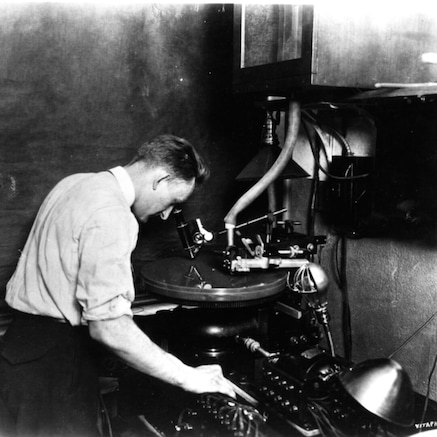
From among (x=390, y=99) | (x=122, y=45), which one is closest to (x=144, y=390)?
(x=390, y=99)

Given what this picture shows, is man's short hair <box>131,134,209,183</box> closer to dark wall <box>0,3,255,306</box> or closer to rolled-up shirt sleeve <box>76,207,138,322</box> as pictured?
rolled-up shirt sleeve <box>76,207,138,322</box>

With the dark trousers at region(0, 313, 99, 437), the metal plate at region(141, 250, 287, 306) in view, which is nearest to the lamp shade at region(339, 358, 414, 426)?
the metal plate at region(141, 250, 287, 306)

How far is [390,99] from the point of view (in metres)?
1.80

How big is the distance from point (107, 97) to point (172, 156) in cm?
68

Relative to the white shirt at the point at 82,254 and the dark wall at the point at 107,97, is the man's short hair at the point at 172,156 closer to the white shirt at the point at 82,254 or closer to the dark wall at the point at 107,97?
the white shirt at the point at 82,254

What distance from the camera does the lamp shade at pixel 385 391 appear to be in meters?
1.23

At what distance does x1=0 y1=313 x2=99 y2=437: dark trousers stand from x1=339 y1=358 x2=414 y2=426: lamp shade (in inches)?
33.0

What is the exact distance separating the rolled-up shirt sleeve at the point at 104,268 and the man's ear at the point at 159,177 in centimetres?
26

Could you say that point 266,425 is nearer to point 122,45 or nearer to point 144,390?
point 144,390

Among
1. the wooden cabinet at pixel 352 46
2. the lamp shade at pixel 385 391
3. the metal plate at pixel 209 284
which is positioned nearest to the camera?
the lamp shade at pixel 385 391

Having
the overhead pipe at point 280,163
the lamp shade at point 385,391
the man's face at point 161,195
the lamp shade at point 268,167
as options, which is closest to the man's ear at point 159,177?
the man's face at point 161,195

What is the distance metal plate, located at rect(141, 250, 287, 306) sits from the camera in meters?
1.71

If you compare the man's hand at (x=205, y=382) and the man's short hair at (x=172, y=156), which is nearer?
the man's hand at (x=205, y=382)

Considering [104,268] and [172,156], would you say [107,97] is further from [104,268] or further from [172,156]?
[104,268]
